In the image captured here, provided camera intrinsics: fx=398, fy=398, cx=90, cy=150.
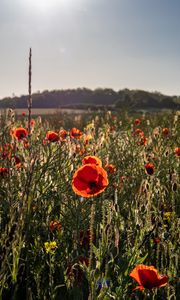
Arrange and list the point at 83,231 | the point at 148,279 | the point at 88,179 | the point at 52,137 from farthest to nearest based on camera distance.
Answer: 1. the point at 52,137
2. the point at 83,231
3. the point at 88,179
4. the point at 148,279

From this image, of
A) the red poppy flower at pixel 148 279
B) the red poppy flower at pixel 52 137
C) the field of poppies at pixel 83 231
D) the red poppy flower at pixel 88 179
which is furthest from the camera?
the red poppy flower at pixel 52 137

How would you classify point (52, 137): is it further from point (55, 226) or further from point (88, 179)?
point (88, 179)

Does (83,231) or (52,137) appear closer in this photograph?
(83,231)

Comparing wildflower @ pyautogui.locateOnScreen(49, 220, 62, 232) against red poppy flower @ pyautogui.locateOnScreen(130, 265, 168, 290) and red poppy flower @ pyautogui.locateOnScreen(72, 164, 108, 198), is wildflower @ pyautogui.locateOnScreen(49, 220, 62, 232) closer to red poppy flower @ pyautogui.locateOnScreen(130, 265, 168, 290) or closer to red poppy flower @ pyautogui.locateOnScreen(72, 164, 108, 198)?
red poppy flower @ pyautogui.locateOnScreen(72, 164, 108, 198)

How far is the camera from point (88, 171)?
165cm

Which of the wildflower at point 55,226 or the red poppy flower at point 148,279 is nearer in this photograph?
the red poppy flower at point 148,279

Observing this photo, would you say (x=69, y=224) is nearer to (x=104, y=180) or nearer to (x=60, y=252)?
(x=60, y=252)

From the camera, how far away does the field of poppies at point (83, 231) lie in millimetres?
1493

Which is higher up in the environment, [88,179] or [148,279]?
[88,179]

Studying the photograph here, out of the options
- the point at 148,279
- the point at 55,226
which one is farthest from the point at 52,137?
the point at 148,279

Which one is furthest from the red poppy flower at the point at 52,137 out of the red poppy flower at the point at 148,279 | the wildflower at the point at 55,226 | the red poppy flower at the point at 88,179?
the red poppy flower at the point at 148,279

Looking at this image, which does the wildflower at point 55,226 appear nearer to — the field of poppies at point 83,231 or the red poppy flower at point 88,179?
the field of poppies at point 83,231

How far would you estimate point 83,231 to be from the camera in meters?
2.21

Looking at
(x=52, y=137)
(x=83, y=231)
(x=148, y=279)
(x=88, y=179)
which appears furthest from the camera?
(x=52, y=137)
